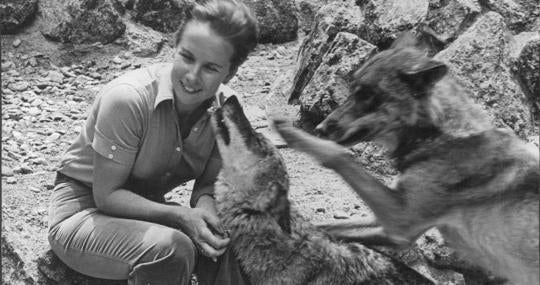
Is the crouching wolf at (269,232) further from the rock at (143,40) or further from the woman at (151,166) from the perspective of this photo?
the rock at (143,40)

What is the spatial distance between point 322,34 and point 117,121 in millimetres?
3838

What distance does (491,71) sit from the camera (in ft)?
19.7

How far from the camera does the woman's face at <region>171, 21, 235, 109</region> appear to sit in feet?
12.5

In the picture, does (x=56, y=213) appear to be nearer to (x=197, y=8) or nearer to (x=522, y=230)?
(x=197, y=8)

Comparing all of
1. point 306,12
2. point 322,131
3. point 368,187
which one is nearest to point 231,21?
point 322,131

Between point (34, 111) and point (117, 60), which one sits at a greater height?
point (117, 60)

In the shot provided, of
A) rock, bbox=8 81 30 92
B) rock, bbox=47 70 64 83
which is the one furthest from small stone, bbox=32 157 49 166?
rock, bbox=47 70 64 83

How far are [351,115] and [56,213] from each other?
5.98 feet

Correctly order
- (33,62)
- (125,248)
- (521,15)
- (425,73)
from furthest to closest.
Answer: (33,62) → (521,15) → (425,73) → (125,248)

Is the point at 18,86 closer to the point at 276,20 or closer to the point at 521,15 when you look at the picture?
the point at 276,20

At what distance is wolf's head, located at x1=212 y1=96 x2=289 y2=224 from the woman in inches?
3.9

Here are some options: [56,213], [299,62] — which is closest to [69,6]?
A: [299,62]

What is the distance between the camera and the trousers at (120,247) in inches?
153

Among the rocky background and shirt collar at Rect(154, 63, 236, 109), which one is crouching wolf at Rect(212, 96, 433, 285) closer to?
shirt collar at Rect(154, 63, 236, 109)
